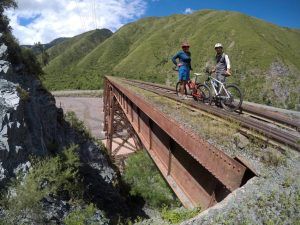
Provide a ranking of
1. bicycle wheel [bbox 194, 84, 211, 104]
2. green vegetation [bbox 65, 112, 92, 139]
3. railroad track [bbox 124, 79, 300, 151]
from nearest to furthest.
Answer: railroad track [bbox 124, 79, 300, 151]
bicycle wheel [bbox 194, 84, 211, 104]
green vegetation [bbox 65, 112, 92, 139]

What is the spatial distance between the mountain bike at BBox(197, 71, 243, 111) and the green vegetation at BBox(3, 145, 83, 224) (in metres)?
4.54

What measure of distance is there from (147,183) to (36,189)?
11476 millimetres

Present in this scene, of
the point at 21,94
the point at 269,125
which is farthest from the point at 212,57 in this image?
the point at 269,125

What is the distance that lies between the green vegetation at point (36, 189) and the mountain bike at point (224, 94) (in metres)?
4.54

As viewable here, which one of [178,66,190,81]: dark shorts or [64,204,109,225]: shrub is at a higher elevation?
[178,66,190,81]: dark shorts

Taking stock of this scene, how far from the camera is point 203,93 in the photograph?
400 inches

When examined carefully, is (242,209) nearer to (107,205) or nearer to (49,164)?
(49,164)

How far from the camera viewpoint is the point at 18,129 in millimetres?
8359

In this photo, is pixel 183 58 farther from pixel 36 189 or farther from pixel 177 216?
pixel 177 216

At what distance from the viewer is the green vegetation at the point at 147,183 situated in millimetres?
17406

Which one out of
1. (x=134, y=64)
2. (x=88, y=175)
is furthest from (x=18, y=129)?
(x=134, y=64)

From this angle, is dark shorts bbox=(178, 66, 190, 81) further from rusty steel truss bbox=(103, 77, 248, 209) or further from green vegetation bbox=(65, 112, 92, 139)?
green vegetation bbox=(65, 112, 92, 139)

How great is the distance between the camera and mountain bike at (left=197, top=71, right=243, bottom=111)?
8.74 m

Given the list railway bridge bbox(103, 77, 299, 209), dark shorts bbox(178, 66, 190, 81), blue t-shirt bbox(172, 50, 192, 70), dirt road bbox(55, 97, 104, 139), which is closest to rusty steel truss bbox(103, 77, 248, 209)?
railway bridge bbox(103, 77, 299, 209)
